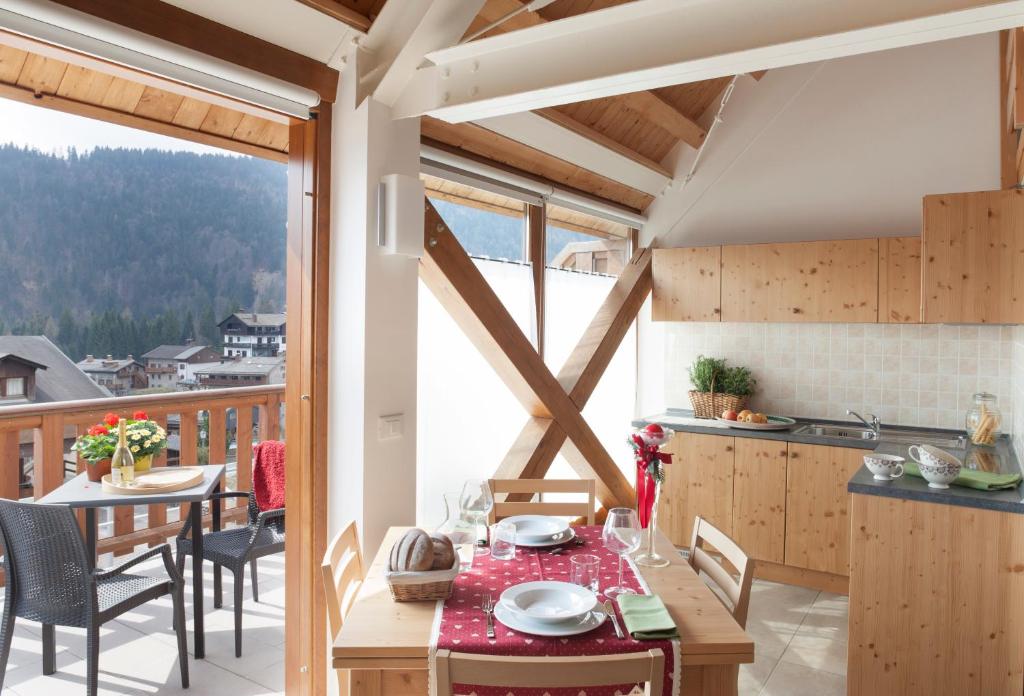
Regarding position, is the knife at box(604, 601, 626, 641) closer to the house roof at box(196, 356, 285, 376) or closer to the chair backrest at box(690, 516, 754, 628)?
the chair backrest at box(690, 516, 754, 628)

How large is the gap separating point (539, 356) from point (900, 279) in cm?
212

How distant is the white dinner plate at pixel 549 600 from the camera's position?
178 centimetres

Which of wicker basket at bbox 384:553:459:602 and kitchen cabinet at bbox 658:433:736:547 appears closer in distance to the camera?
wicker basket at bbox 384:553:459:602

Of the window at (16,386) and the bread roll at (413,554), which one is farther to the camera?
the window at (16,386)

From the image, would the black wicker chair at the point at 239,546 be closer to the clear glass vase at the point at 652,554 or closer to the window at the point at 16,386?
the window at the point at 16,386

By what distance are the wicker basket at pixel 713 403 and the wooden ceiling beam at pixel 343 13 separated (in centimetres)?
318

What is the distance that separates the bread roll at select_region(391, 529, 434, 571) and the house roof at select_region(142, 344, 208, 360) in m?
2.76

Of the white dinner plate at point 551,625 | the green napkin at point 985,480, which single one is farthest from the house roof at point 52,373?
the green napkin at point 985,480

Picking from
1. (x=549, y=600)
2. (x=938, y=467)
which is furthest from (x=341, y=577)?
(x=938, y=467)

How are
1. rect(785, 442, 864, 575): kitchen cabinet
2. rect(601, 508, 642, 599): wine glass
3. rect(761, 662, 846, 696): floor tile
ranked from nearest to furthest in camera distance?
rect(601, 508, 642, 599): wine glass, rect(761, 662, 846, 696): floor tile, rect(785, 442, 864, 575): kitchen cabinet

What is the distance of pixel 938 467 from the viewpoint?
9.14 feet

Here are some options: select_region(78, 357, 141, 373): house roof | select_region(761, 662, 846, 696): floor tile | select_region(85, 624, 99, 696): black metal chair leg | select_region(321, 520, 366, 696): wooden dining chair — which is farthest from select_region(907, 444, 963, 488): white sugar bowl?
select_region(78, 357, 141, 373): house roof

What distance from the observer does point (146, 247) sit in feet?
12.9

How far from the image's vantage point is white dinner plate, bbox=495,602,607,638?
1.73m
